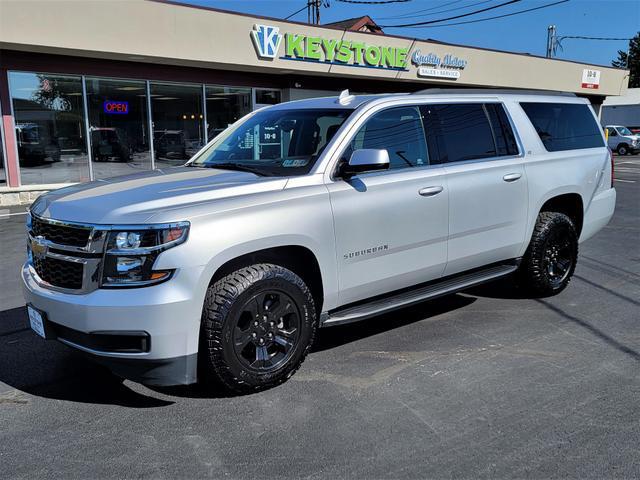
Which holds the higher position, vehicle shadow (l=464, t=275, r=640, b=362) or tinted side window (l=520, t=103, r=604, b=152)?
tinted side window (l=520, t=103, r=604, b=152)

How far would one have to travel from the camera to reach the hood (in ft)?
10.7

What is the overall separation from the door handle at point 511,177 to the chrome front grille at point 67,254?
3423 mm

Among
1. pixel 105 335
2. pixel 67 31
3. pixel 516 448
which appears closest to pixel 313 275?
pixel 105 335

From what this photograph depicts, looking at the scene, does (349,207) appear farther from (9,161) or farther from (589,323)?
(9,161)

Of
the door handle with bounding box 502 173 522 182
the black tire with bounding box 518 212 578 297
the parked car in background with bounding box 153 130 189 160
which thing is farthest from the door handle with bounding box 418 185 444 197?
the parked car in background with bounding box 153 130 189 160

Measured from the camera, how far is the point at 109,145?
15.8 m

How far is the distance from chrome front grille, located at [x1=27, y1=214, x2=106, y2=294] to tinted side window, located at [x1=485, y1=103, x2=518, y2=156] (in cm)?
358

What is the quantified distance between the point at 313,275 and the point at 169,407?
4.14ft

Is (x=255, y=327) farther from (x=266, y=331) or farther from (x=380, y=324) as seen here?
(x=380, y=324)

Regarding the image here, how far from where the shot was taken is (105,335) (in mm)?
3182

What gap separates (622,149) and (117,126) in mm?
30481

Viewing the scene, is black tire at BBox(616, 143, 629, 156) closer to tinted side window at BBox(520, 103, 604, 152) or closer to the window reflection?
tinted side window at BBox(520, 103, 604, 152)

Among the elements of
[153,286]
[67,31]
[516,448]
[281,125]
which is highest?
[67,31]

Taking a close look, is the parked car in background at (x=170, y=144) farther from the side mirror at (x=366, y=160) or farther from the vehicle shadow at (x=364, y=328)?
the side mirror at (x=366, y=160)
